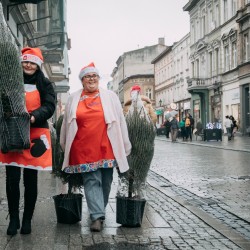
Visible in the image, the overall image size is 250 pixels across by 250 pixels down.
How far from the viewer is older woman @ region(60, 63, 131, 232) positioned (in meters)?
5.89

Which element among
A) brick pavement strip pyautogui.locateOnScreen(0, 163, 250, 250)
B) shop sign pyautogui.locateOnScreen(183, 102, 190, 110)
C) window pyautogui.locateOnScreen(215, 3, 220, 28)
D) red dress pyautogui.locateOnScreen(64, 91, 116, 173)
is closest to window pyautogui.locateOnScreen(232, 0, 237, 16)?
window pyautogui.locateOnScreen(215, 3, 220, 28)

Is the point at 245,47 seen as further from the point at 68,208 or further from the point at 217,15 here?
the point at 68,208

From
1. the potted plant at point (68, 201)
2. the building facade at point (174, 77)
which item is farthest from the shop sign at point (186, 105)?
the potted plant at point (68, 201)

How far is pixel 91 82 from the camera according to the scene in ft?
20.1

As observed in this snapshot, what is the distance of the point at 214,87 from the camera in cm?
4941

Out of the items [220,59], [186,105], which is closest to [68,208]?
[220,59]

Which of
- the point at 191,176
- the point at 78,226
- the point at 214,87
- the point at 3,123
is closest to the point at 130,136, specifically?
the point at 78,226

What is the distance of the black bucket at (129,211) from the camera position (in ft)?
19.4

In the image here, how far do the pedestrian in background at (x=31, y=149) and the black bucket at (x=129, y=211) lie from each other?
0.96m

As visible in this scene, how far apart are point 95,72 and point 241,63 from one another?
3659 centimetres

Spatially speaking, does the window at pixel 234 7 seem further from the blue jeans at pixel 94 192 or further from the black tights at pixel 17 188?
the black tights at pixel 17 188

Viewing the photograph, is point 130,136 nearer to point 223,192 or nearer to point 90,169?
point 90,169

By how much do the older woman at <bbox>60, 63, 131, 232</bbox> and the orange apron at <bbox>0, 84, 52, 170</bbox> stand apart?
0.46 metres

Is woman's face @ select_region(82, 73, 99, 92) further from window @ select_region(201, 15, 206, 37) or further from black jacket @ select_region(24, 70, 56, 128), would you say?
window @ select_region(201, 15, 206, 37)
